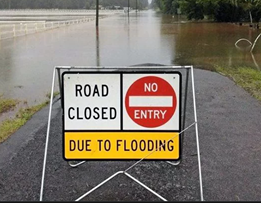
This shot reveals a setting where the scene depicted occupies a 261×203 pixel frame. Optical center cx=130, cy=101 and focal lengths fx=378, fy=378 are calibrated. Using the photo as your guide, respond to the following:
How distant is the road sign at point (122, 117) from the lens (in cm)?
364

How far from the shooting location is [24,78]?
1127cm

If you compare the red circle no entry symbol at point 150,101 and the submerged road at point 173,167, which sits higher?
the red circle no entry symbol at point 150,101

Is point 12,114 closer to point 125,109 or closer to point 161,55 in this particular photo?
point 125,109

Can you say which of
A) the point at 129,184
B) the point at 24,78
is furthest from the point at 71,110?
the point at 24,78

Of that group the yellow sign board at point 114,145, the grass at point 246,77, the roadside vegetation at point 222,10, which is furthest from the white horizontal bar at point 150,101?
the roadside vegetation at point 222,10

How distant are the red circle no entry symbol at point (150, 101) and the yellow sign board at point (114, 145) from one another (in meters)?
0.14

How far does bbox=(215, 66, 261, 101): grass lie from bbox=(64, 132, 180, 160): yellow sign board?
494 centimetres

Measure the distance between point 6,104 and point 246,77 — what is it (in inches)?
261

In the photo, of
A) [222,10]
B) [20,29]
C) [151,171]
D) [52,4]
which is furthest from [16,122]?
[52,4]

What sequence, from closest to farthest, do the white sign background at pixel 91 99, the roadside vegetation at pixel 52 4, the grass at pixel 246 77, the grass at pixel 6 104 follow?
the white sign background at pixel 91 99 < the grass at pixel 6 104 < the grass at pixel 246 77 < the roadside vegetation at pixel 52 4

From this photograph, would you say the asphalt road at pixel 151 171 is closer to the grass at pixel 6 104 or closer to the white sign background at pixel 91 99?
the white sign background at pixel 91 99

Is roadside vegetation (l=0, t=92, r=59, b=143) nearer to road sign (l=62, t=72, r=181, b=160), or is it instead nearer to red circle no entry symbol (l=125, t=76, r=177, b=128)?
road sign (l=62, t=72, r=181, b=160)

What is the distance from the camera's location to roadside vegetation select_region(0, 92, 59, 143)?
19.1ft

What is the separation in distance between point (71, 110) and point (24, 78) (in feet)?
26.5
